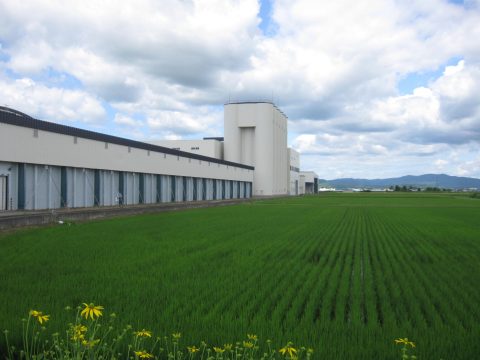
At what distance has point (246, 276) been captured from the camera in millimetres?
9555

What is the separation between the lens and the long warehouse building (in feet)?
72.3

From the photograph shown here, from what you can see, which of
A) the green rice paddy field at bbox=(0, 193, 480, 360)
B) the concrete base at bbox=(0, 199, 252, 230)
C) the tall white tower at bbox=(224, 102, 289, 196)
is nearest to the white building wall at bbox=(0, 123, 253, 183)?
the concrete base at bbox=(0, 199, 252, 230)

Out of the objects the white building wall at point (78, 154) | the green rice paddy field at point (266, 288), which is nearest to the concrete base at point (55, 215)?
the green rice paddy field at point (266, 288)

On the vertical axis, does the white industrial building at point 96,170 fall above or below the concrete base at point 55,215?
above

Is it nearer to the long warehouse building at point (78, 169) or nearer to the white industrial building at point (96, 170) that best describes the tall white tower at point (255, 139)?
the white industrial building at point (96, 170)

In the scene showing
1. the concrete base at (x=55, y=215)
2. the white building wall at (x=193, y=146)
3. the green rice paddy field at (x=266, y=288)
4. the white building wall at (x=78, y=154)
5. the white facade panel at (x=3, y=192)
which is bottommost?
the green rice paddy field at (x=266, y=288)

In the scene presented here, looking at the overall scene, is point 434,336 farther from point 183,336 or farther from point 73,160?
point 73,160

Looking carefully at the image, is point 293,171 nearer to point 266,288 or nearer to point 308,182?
point 308,182

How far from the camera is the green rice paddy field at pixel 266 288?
225 inches

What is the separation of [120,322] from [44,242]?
920 cm

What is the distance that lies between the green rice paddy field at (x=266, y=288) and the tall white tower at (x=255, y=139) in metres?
53.2

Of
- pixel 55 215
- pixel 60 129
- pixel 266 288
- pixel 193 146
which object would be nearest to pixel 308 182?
pixel 193 146

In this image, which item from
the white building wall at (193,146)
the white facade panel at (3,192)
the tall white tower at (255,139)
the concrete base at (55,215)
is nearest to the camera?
the concrete base at (55,215)

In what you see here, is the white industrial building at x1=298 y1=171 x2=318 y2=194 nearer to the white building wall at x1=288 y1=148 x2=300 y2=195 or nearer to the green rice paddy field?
the white building wall at x1=288 y1=148 x2=300 y2=195
